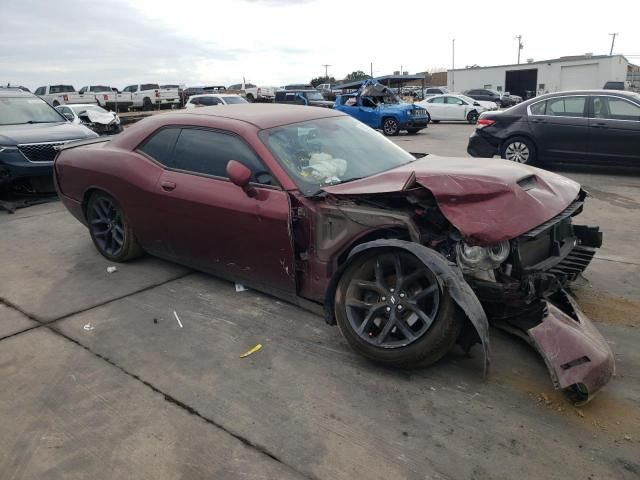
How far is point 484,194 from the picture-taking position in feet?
9.80

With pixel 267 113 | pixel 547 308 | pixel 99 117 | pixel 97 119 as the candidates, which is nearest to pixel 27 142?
pixel 267 113

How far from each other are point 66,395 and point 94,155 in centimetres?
275

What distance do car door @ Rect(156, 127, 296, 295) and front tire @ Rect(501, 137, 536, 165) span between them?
279 inches

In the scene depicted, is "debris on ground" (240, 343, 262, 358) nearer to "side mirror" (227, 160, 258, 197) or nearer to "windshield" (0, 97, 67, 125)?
"side mirror" (227, 160, 258, 197)

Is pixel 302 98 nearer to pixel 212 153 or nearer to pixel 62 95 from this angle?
pixel 62 95

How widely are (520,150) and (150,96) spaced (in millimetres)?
31209

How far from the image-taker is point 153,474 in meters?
2.34

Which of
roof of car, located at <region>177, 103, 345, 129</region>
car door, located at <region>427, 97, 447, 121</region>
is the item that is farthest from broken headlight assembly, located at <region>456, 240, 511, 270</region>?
car door, located at <region>427, 97, 447, 121</region>

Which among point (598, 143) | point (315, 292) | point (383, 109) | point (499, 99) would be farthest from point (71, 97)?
point (315, 292)

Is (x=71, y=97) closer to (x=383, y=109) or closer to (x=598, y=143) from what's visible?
(x=383, y=109)

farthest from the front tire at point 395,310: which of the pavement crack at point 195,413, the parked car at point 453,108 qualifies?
the parked car at point 453,108

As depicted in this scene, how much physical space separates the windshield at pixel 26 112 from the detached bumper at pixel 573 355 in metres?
8.99

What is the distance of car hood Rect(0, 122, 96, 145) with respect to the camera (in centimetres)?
772

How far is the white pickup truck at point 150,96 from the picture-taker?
34938 millimetres
